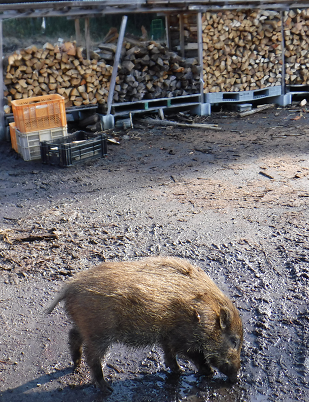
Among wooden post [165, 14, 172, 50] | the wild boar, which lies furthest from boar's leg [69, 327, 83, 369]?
wooden post [165, 14, 172, 50]

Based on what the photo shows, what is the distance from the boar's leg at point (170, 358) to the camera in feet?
9.48

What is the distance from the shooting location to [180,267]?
302 centimetres

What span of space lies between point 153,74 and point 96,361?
322 inches

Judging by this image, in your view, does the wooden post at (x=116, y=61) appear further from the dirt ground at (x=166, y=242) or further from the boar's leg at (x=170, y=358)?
the boar's leg at (x=170, y=358)

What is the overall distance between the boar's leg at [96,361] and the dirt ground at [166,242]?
6cm

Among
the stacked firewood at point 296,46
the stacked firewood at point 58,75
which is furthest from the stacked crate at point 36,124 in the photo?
the stacked firewood at point 296,46

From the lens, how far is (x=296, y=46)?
11461 millimetres

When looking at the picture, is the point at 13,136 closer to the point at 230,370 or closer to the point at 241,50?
the point at 241,50

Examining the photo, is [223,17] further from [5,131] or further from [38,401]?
[38,401]

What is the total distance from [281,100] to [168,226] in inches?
292

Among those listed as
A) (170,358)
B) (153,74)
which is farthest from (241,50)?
(170,358)

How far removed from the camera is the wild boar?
2764mm

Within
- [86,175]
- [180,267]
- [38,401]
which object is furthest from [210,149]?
[38,401]

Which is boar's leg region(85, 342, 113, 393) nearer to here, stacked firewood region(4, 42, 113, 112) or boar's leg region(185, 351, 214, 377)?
boar's leg region(185, 351, 214, 377)
